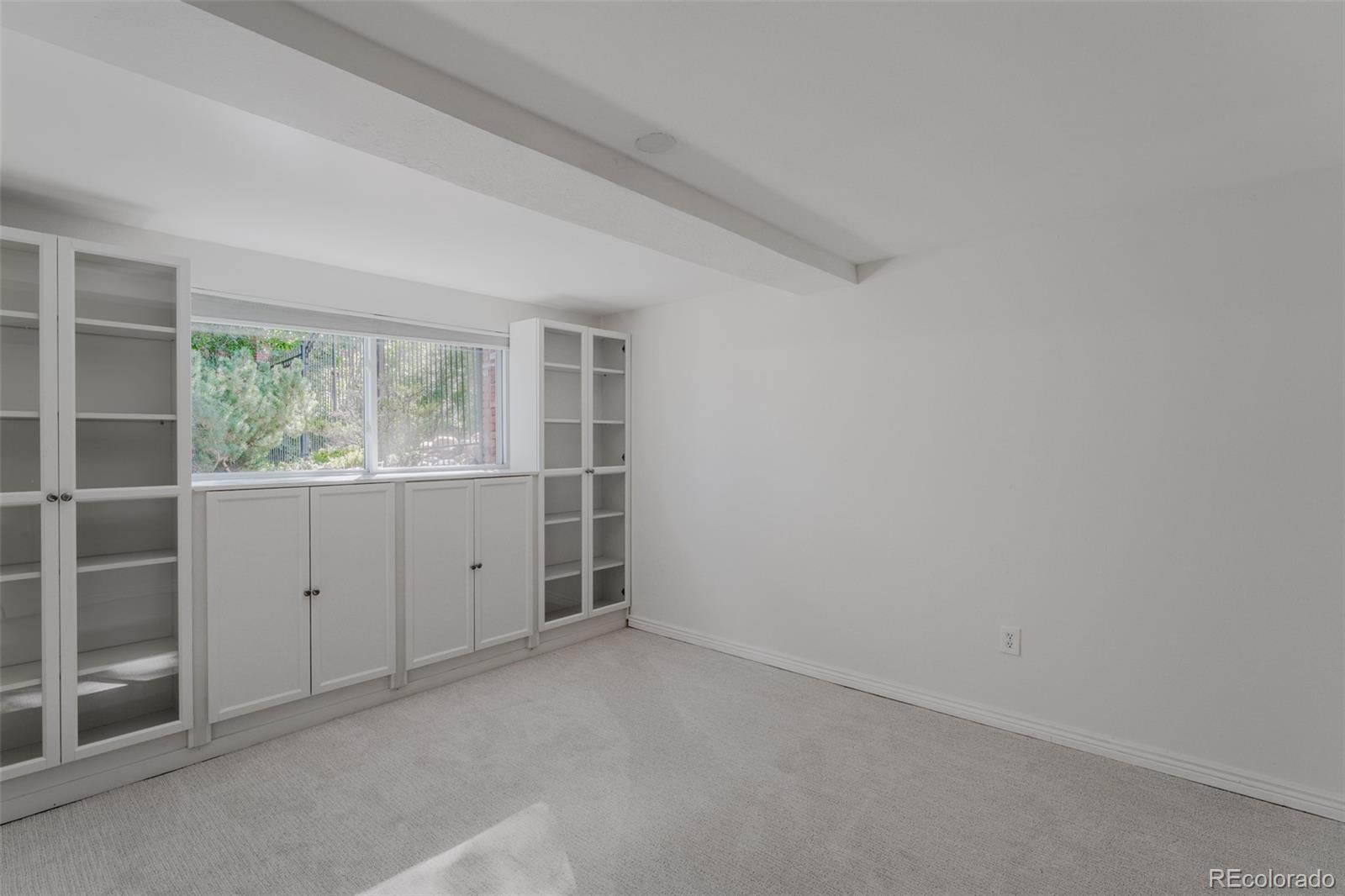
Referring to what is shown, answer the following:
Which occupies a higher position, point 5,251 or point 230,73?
point 230,73

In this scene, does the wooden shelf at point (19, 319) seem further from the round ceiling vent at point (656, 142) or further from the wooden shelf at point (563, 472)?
the wooden shelf at point (563, 472)

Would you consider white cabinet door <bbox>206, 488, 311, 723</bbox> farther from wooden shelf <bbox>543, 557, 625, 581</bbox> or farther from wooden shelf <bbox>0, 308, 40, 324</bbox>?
wooden shelf <bbox>543, 557, 625, 581</bbox>

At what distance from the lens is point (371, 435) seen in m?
3.85

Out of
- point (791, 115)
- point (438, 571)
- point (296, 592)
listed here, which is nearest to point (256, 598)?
point (296, 592)

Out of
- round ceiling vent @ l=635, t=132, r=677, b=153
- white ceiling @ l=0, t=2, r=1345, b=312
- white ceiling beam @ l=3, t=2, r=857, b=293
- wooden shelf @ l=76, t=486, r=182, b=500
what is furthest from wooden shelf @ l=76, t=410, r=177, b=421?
round ceiling vent @ l=635, t=132, r=677, b=153

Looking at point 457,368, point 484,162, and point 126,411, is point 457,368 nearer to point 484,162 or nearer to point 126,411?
point 126,411

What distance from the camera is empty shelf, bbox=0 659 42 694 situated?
2352 mm

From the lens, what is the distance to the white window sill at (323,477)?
2.99 metres

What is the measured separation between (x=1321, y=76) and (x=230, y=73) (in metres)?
2.81

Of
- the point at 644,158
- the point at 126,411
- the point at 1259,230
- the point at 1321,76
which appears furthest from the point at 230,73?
the point at 1259,230

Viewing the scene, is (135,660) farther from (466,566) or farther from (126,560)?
(466,566)

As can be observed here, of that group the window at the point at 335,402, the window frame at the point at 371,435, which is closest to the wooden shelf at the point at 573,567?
the window frame at the point at 371,435

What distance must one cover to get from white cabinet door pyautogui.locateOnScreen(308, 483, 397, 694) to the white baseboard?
218 cm

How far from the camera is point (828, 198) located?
261cm
